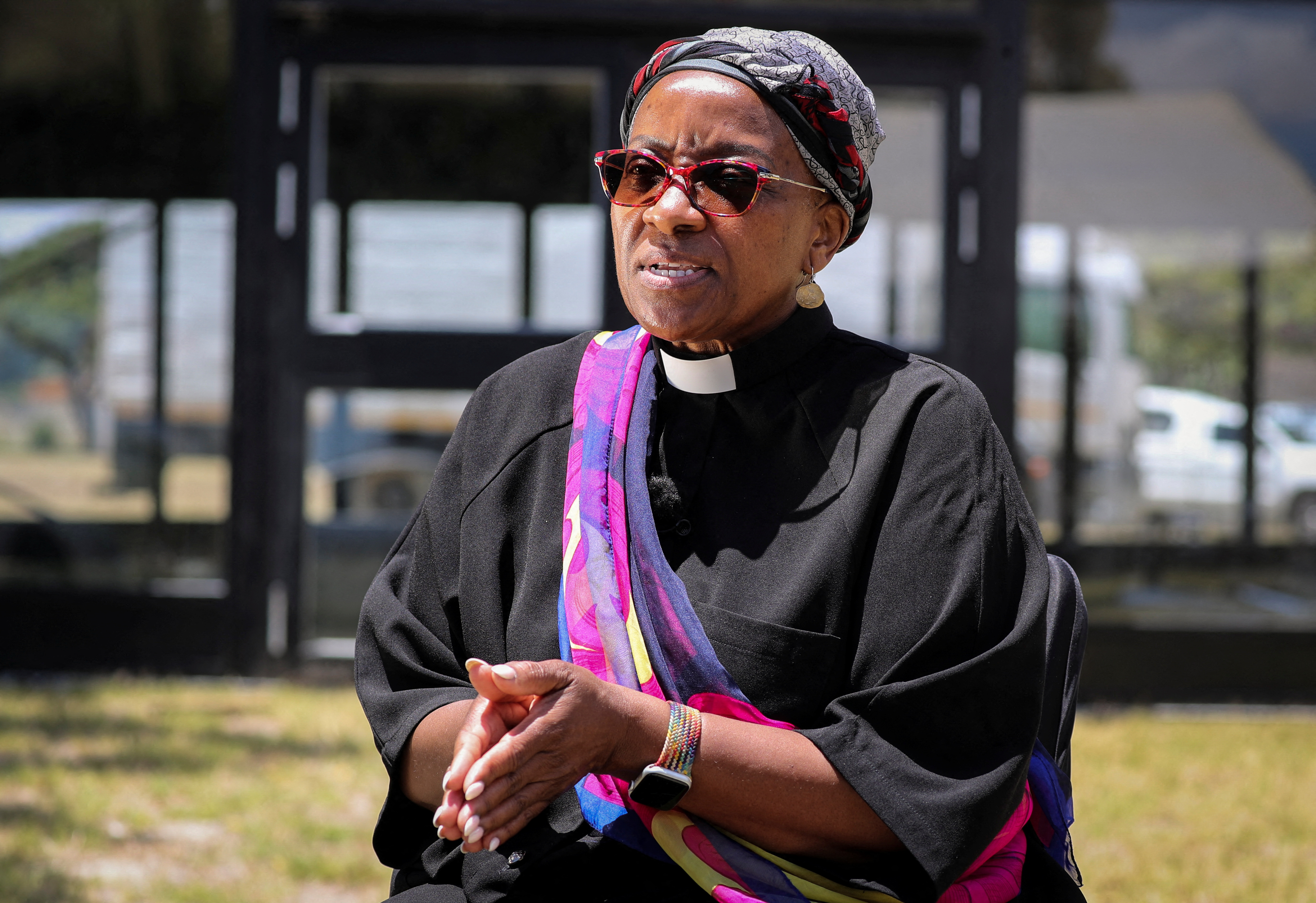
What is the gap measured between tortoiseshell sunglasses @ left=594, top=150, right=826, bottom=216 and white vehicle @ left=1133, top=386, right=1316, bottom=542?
13.9 ft

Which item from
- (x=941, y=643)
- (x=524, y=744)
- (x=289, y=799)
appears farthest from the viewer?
(x=289, y=799)

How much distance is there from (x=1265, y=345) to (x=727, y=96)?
15.0ft

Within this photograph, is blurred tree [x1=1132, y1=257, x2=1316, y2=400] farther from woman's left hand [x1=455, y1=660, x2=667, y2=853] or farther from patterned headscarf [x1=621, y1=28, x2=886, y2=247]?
woman's left hand [x1=455, y1=660, x2=667, y2=853]

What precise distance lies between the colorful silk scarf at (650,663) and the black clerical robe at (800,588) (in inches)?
1.2

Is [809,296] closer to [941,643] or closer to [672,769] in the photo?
[941,643]

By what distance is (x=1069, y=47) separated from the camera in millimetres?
5348

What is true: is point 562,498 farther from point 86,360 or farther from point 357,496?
point 86,360

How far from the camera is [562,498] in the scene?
1.69 metres

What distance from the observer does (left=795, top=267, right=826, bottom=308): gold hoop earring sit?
1.74 metres

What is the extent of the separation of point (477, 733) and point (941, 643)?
21.2 inches

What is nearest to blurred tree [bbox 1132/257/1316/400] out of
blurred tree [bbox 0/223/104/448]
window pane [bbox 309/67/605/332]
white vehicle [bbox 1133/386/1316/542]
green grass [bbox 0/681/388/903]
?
→ white vehicle [bbox 1133/386/1316/542]

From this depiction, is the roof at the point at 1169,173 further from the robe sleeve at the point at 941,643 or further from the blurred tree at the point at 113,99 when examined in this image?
the robe sleeve at the point at 941,643

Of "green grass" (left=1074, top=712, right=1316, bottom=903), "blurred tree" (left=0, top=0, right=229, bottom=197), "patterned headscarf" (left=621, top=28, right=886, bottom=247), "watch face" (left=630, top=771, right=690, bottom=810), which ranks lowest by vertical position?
"green grass" (left=1074, top=712, right=1316, bottom=903)

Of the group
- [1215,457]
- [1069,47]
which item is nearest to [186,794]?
[1215,457]
